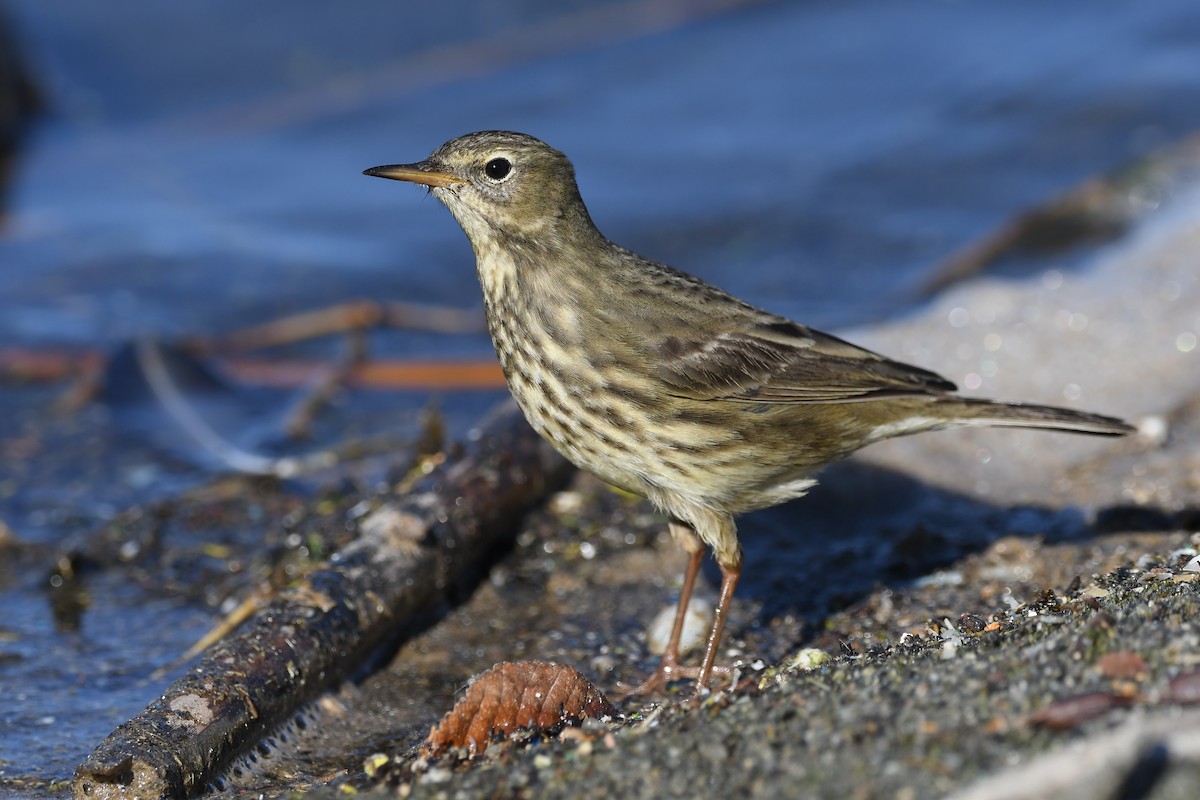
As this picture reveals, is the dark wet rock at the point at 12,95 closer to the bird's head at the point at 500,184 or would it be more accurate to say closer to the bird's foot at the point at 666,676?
the bird's head at the point at 500,184

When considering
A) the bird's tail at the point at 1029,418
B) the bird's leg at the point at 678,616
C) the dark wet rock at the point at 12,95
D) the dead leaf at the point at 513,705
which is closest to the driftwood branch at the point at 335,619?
the dead leaf at the point at 513,705

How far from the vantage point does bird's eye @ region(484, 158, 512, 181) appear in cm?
528

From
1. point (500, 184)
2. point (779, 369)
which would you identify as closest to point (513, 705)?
point (779, 369)

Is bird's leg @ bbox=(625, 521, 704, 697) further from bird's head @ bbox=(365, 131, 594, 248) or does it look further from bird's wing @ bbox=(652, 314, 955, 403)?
bird's head @ bbox=(365, 131, 594, 248)

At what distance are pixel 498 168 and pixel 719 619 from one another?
5.98 ft

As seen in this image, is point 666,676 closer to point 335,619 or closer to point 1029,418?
point 335,619

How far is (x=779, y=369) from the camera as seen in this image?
5.20 m

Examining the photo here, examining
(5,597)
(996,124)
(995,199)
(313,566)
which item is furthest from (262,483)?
(996,124)

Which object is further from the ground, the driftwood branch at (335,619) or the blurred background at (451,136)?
the blurred background at (451,136)

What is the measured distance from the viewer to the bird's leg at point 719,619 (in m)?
4.73

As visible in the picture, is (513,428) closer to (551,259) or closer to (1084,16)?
(551,259)

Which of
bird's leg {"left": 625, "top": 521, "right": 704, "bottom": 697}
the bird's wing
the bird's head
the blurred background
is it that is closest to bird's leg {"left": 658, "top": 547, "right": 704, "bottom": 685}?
bird's leg {"left": 625, "top": 521, "right": 704, "bottom": 697}

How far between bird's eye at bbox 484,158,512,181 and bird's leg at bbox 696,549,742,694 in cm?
162

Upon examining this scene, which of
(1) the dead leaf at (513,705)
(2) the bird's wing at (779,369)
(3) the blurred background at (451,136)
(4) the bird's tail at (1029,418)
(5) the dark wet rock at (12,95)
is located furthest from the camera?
(5) the dark wet rock at (12,95)
